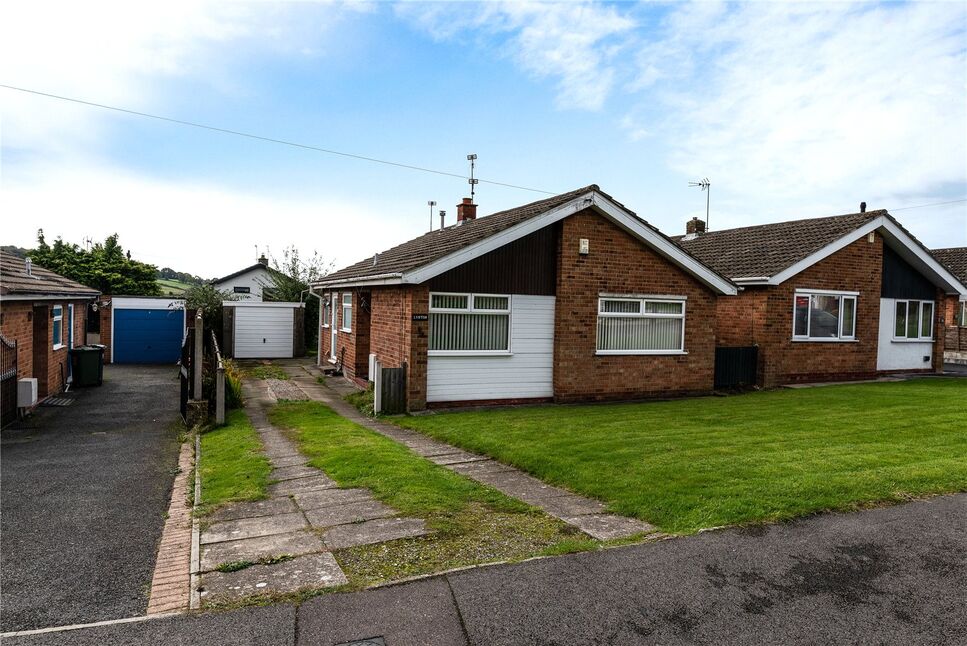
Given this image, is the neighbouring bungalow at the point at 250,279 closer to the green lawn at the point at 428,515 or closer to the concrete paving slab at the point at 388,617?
the green lawn at the point at 428,515

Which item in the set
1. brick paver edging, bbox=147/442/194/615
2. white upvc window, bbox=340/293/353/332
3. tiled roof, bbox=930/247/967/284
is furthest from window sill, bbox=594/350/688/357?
tiled roof, bbox=930/247/967/284

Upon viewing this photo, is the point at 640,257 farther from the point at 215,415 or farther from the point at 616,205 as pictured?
the point at 215,415

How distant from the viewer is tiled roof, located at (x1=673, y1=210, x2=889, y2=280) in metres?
17.5

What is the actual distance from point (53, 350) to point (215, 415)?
6.88m

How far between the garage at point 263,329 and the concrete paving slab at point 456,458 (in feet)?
53.6

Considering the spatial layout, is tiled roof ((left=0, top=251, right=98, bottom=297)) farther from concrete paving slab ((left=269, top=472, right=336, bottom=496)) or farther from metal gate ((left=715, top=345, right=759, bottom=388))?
metal gate ((left=715, top=345, right=759, bottom=388))

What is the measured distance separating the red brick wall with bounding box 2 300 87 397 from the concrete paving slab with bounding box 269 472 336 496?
806 cm

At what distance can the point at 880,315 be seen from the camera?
19641mm

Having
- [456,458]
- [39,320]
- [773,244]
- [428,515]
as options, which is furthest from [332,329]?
[428,515]

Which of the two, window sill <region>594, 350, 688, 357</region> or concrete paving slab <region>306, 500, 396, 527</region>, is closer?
concrete paving slab <region>306, 500, 396, 527</region>

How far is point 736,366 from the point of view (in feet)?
55.4

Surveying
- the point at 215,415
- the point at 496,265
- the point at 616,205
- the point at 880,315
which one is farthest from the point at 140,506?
the point at 880,315

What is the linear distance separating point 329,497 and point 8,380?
346 inches

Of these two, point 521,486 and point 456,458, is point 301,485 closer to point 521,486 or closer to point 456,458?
point 456,458
